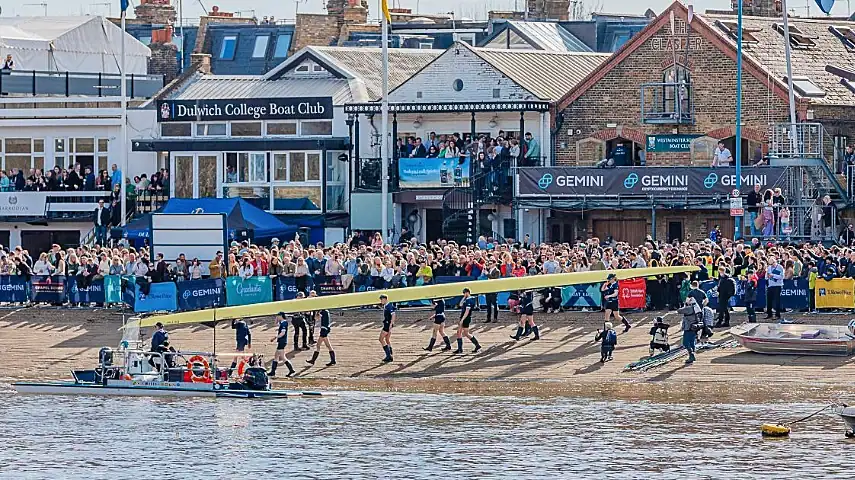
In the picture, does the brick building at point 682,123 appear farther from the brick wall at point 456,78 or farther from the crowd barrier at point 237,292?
the crowd barrier at point 237,292

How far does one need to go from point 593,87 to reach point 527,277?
61.0 feet

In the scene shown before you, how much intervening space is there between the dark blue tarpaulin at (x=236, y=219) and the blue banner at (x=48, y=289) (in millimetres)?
6773

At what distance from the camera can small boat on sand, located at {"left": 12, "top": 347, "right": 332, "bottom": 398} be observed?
39625 mm

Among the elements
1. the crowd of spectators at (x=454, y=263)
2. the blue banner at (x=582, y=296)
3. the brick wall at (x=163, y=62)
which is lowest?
the blue banner at (x=582, y=296)

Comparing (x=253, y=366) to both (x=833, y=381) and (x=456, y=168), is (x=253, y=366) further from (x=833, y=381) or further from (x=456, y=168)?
(x=456, y=168)

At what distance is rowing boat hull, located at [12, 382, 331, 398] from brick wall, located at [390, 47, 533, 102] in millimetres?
23505

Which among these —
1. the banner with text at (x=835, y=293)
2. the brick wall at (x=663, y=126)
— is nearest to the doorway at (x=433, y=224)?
the brick wall at (x=663, y=126)

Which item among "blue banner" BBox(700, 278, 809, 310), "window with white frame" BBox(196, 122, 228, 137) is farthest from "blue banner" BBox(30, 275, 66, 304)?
"blue banner" BBox(700, 278, 809, 310)

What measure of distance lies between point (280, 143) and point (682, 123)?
1428 cm

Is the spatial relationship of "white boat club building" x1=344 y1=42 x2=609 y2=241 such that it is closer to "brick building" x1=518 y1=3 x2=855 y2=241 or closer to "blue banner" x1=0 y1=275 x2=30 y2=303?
"brick building" x1=518 y1=3 x2=855 y2=241

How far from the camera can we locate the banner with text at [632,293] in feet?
150

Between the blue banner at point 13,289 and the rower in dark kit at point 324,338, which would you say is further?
the blue banner at point 13,289

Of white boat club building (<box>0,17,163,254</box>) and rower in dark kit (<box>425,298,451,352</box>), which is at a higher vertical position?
white boat club building (<box>0,17,163,254</box>)

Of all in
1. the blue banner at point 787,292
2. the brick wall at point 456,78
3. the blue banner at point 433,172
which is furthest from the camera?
the brick wall at point 456,78
